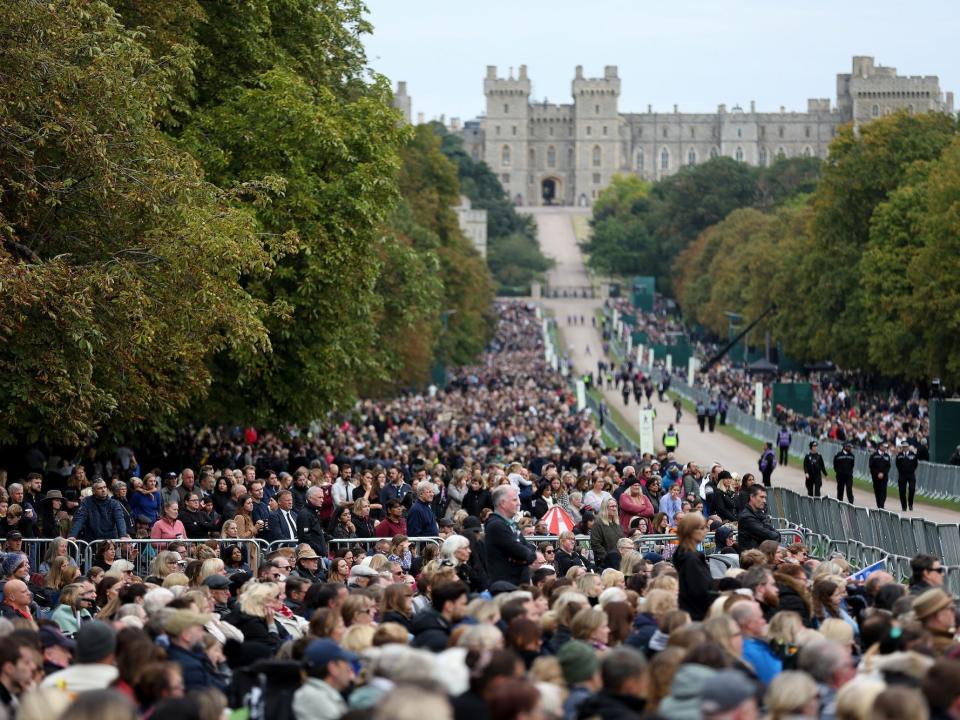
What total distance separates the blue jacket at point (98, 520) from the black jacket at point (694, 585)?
26.0 ft

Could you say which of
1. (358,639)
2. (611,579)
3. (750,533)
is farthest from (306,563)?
(358,639)

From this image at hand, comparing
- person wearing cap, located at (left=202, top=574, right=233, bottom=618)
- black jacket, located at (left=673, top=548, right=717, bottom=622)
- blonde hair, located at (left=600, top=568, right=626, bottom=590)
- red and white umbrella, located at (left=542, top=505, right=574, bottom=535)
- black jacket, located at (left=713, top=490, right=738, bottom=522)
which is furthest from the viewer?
black jacket, located at (left=713, top=490, right=738, bottom=522)

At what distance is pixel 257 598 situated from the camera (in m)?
12.5

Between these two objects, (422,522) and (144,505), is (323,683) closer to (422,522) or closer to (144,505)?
(422,522)

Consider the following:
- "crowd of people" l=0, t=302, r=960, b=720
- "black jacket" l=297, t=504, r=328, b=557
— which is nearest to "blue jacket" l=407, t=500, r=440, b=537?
"crowd of people" l=0, t=302, r=960, b=720

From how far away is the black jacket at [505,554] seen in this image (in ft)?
49.3

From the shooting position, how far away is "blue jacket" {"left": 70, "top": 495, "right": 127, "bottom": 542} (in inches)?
762

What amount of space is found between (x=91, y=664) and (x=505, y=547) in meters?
5.49

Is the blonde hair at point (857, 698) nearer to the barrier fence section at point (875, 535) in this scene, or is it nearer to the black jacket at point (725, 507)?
the barrier fence section at point (875, 535)

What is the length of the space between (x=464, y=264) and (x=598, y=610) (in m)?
65.6

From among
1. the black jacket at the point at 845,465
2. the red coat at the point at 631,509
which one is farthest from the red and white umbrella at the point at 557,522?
the black jacket at the point at 845,465

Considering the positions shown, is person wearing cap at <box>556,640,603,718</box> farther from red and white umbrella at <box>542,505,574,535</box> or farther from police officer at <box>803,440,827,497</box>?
police officer at <box>803,440,827,497</box>

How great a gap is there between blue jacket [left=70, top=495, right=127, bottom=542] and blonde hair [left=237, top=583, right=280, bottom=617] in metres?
7.03

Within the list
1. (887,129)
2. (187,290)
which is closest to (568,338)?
(887,129)
